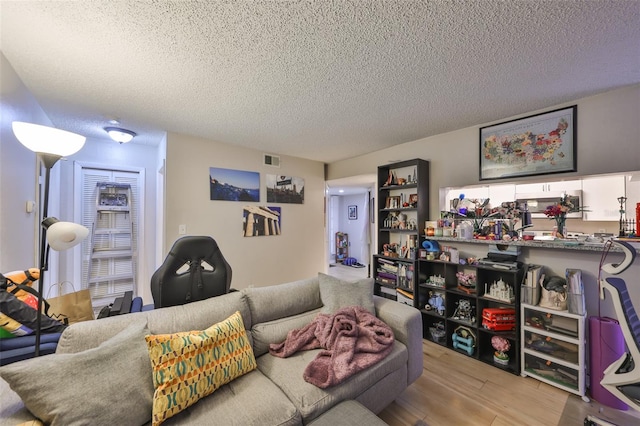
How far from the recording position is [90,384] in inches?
39.9

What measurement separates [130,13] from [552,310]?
11.5ft

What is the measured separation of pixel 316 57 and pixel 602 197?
10.2ft

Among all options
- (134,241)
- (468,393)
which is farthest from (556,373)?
(134,241)

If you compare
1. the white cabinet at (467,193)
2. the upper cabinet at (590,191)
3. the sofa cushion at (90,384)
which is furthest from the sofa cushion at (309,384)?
→ the upper cabinet at (590,191)

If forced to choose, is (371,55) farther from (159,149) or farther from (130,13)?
(159,149)

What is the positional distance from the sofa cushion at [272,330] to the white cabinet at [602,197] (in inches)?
114

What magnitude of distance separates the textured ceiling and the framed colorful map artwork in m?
0.14

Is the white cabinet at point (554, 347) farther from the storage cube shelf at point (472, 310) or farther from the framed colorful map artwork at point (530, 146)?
the framed colorful map artwork at point (530, 146)

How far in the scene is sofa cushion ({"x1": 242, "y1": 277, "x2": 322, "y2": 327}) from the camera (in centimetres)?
182

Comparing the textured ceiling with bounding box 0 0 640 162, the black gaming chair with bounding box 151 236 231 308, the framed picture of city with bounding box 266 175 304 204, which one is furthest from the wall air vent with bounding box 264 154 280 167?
the black gaming chair with bounding box 151 236 231 308

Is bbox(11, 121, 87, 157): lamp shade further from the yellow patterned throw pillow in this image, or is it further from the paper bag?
the paper bag

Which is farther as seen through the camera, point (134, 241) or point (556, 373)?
point (134, 241)

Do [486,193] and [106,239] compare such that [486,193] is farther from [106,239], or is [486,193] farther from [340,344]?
[106,239]

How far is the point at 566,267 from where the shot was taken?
2174 mm
